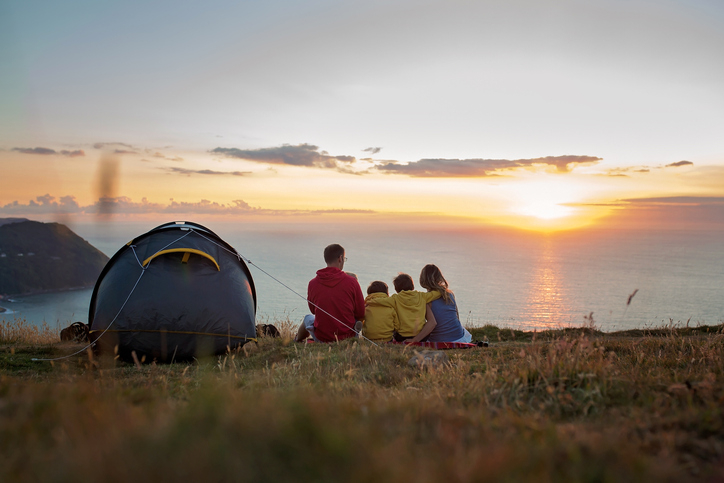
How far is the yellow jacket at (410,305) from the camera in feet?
27.1

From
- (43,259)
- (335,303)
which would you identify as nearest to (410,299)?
(335,303)

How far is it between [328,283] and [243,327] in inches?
69.9

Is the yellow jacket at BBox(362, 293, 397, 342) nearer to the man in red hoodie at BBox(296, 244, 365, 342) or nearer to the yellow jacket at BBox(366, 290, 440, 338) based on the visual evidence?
the yellow jacket at BBox(366, 290, 440, 338)

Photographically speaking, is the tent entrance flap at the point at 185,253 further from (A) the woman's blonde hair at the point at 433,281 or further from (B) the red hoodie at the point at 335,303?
(A) the woman's blonde hair at the point at 433,281

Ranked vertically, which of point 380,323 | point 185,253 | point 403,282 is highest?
point 185,253

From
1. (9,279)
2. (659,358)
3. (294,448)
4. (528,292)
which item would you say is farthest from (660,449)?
(9,279)

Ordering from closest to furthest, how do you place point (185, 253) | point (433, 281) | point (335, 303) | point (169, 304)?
1. point (169, 304)
2. point (185, 253)
3. point (335, 303)
4. point (433, 281)

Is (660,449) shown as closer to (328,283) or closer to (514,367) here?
(514,367)

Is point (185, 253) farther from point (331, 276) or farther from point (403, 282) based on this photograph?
point (403, 282)

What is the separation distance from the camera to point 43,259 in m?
67.0

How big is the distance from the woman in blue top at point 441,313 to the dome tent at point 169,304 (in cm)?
353

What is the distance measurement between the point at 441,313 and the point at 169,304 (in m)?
5.07

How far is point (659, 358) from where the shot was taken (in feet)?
16.9

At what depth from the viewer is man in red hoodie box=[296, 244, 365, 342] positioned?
8125 millimetres
